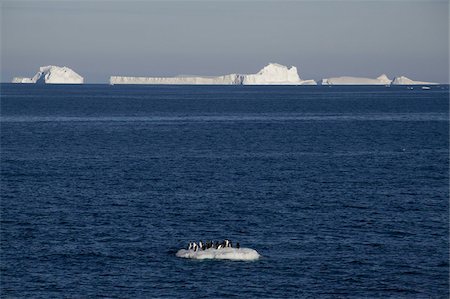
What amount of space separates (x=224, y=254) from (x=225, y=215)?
535 inches

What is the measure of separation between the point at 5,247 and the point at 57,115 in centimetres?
13571

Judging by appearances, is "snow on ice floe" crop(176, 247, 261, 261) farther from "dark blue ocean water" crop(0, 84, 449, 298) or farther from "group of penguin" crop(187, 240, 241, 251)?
"dark blue ocean water" crop(0, 84, 449, 298)

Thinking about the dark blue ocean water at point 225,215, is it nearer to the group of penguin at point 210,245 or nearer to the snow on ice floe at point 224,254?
the snow on ice floe at point 224,254

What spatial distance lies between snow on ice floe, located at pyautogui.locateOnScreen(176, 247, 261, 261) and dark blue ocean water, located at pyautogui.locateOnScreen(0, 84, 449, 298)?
686 millimetres

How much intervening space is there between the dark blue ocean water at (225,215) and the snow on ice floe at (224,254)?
0.69 metres

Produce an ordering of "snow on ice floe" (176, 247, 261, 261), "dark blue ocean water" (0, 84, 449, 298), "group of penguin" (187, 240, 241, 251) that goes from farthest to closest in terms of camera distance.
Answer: "group of penguin" (187, 240, 241, 251) → "snow on ice floe" (176, 247, 261, 261) → "dark blue ocean water" (0, 84, 449, 298)

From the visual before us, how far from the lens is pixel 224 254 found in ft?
177

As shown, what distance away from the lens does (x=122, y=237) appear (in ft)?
195

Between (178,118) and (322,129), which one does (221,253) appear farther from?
(178,118)

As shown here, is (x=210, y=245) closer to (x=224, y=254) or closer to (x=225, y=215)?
(x=224, y=254)

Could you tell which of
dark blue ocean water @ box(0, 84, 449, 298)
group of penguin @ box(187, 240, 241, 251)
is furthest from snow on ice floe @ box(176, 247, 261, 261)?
dark blue ocean water @ box(0, 84, 449, 298)

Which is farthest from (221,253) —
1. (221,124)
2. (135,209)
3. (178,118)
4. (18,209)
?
(178,118)

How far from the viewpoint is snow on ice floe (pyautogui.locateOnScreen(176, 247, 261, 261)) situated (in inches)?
2120

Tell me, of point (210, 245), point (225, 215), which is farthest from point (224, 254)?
point (225, 215)
